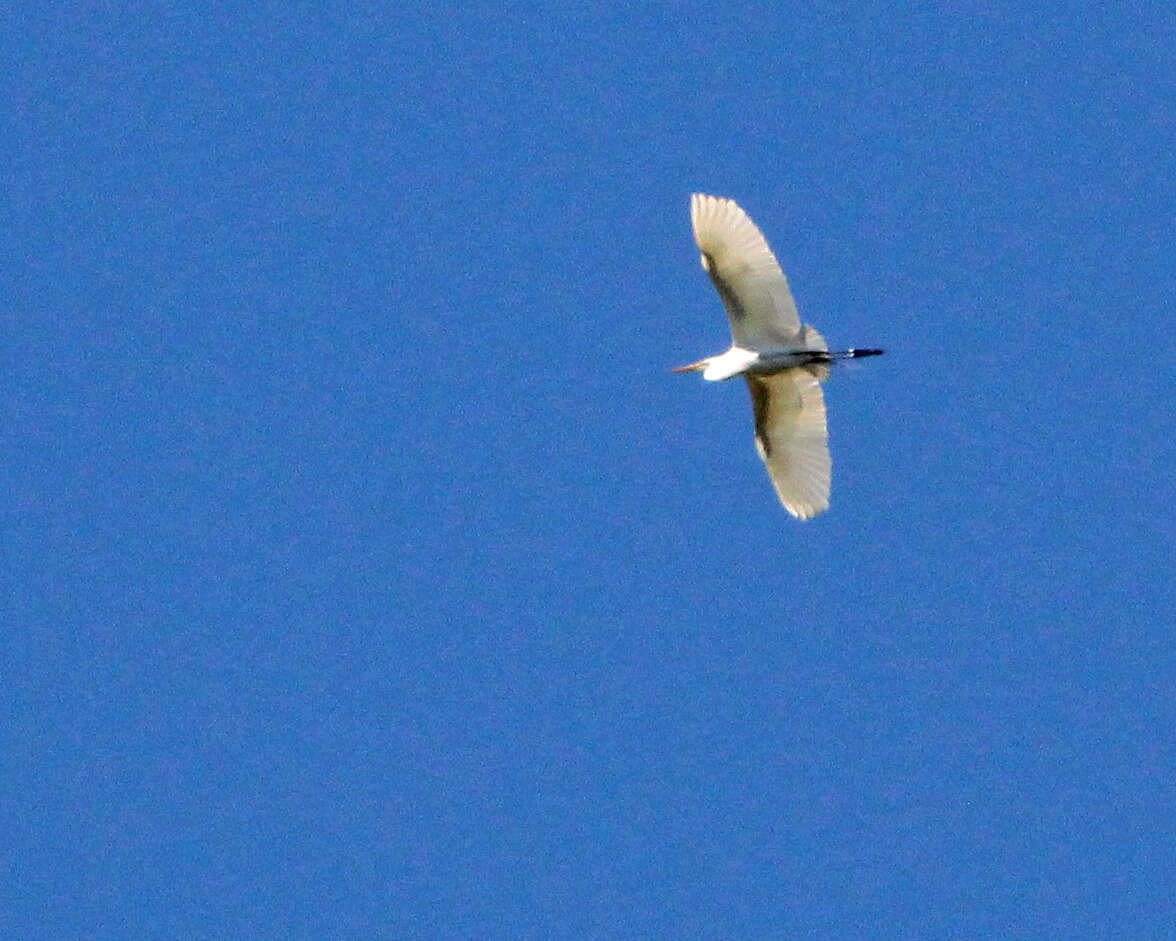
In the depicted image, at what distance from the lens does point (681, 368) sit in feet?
72.7

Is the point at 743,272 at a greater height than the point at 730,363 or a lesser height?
greater

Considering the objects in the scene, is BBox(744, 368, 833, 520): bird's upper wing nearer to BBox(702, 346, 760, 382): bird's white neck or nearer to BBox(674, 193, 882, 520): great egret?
BBox(674, 193, 882, 520): great egret

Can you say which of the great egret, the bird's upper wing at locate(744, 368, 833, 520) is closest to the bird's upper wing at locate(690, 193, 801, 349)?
the great egret

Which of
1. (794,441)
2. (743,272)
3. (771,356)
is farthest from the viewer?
(794,441)

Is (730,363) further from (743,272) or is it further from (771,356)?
(743,272)

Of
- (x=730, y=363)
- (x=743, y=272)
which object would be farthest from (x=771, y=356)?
(x=743, y=272)

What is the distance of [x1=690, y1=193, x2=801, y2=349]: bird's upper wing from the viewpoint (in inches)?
801

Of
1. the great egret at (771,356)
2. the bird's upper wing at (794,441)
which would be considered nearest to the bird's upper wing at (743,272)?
the great egret at (771,356)

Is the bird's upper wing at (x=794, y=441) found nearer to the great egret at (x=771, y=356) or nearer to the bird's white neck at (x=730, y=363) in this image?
the great egret at (x=771, y=356)

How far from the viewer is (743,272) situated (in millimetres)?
20562

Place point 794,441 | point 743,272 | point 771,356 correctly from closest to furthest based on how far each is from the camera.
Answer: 1. point 743,272
2. point 771,356
3. point 794,441

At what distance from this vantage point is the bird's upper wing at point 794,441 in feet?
72.0

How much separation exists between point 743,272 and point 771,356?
3.35ft

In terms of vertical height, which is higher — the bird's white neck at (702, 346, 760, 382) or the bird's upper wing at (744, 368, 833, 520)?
the bird's white neck at (702, 346, 760, 382)
